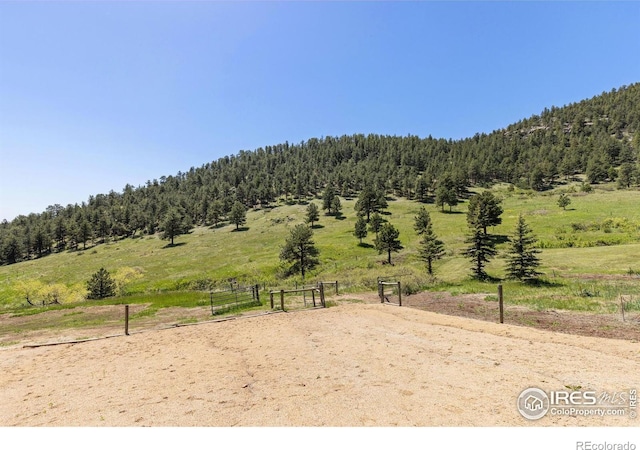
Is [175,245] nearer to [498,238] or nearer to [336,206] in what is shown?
[336,206]

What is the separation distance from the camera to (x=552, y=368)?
32.9 feet

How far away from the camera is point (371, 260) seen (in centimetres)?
6266

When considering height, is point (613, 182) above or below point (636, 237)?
above

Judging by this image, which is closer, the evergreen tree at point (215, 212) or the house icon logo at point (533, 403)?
the house icon logo at point (533, 403)

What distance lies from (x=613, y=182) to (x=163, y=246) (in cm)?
17628

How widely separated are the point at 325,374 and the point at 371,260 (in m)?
53.2

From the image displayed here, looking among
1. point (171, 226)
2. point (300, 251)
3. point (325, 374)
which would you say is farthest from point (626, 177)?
point (171, 226)

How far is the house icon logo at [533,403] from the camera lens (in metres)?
7.29

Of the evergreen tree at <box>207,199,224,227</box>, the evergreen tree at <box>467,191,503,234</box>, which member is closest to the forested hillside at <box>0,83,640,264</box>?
the evergreen tree at <box>207,199,224,227</box>

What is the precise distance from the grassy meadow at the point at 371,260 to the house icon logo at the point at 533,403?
16.2m

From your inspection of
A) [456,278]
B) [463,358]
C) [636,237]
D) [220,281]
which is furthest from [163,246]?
[636,237]

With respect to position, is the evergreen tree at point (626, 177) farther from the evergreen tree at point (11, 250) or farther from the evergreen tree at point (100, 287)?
the evergreen tree at point (11, 250)

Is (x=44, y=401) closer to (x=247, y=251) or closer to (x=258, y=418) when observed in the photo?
(x=258, y=418)

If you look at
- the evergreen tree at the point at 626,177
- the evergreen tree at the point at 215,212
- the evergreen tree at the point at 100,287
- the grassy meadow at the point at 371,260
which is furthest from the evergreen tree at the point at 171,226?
the evergreen tree at the point at 626,177
